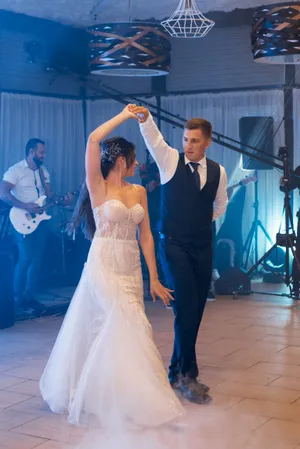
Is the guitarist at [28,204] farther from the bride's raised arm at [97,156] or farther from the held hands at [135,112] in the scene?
the held hands at [135,112]

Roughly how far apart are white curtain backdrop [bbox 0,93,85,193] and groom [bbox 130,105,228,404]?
4.99 metres

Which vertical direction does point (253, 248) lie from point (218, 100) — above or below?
below

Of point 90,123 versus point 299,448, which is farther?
point 90,123

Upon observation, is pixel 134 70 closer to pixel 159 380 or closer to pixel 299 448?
pixel 159 380

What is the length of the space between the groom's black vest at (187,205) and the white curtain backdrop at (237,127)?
565 cm

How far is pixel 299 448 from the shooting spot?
148 inches

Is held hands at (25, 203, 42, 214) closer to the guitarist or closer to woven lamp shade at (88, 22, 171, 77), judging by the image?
the guitarist

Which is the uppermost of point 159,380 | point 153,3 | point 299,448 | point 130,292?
point 153,3

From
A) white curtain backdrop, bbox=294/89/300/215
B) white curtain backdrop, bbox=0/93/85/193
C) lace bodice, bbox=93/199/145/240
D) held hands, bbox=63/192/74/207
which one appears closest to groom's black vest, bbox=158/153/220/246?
lace bodice, bbox=93/199/145/240

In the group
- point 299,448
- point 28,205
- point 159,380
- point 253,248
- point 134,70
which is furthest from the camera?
point 253,248

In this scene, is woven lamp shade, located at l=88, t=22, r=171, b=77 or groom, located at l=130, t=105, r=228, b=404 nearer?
groom, located at l=130, t=105, r=228, b=404

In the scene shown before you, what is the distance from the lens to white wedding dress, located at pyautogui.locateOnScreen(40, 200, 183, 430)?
3988 mm

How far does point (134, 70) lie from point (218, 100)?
17.6 feet

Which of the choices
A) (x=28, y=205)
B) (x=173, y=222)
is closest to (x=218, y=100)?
(x=28, y=205)
